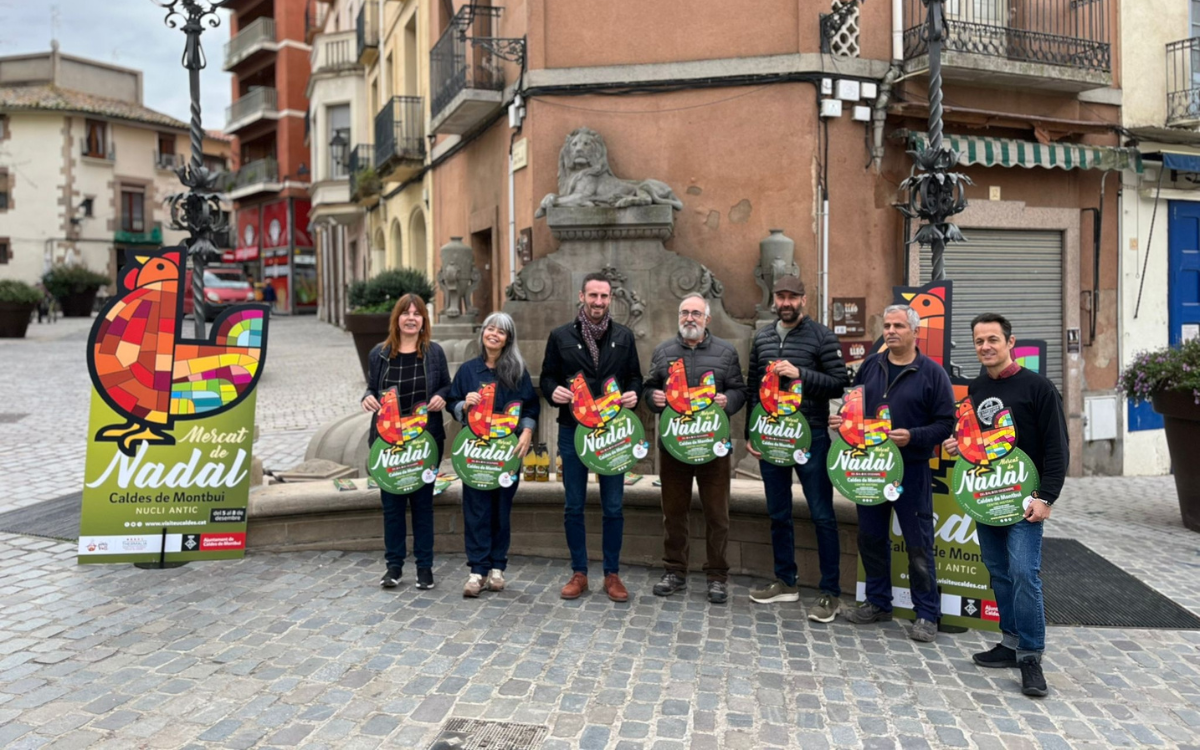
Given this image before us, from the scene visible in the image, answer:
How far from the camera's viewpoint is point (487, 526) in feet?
18.4

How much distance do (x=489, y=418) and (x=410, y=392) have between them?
21.6 inches

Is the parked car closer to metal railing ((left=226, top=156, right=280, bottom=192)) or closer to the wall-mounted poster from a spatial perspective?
metal railing ((left=226, top=156, right=280, bottom=192))

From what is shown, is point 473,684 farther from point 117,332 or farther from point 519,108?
point 519,108

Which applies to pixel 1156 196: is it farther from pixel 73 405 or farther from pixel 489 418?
pixel 73 405

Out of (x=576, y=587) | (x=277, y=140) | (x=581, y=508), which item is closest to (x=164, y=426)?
(x=581, y=508)

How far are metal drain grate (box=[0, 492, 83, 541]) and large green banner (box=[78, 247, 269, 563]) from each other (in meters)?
1.19

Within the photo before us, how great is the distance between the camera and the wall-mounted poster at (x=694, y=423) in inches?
212

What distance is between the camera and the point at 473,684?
428 centimetres

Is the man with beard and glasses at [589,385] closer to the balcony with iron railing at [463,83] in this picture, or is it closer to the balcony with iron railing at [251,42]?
the balcony with iron railing at [463,83]

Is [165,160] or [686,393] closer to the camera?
[686,393]

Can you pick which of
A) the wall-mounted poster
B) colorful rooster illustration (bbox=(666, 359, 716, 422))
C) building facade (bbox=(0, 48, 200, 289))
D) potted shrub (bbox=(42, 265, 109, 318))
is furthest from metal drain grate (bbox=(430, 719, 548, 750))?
building facade (bbox=(0, 48, 200, 289))

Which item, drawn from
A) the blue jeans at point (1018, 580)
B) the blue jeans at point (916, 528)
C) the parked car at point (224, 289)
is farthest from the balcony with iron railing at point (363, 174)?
the blue jeans at point (1018, 580)

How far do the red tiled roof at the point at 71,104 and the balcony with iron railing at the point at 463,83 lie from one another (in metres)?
38.8

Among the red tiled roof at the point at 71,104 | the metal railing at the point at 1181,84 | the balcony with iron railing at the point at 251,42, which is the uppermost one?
the balcony with iron railing at the point at 251,42
